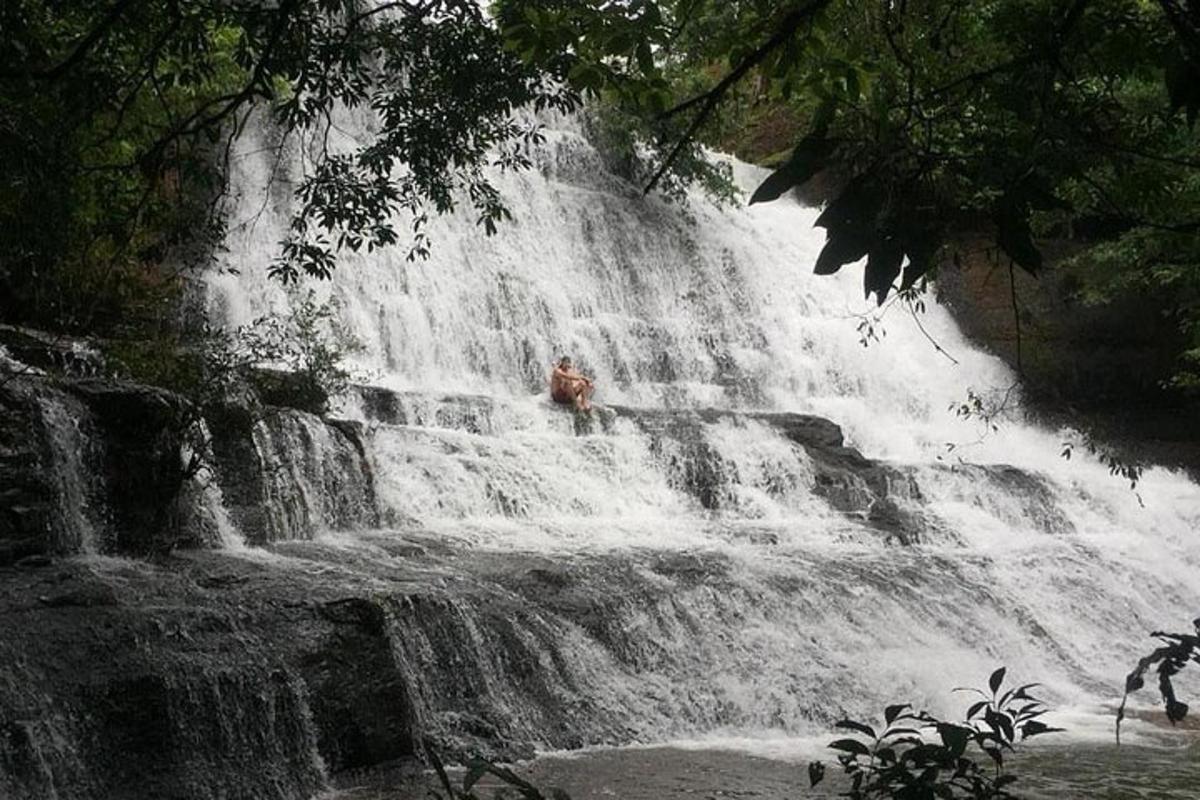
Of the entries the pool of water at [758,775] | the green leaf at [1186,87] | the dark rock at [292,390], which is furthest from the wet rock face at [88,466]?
the green leaf at [1186,87]

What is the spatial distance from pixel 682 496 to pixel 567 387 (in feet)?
7.22

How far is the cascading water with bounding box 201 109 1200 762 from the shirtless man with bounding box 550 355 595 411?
0.32m

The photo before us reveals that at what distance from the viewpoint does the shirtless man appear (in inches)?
528

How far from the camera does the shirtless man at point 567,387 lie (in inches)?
528

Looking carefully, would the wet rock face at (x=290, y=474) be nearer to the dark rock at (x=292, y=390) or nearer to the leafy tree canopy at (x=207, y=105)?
the dark rock at (x=292, y=390)

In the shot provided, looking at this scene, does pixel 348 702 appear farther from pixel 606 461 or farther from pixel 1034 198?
pixel 606 461

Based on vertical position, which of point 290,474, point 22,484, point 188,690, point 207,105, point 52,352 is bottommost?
point 188,690

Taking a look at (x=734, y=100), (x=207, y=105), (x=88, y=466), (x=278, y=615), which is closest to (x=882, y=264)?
(x=207, y=105)

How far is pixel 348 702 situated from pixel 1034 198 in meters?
5.14

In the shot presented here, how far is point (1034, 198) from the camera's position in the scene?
1.73 m

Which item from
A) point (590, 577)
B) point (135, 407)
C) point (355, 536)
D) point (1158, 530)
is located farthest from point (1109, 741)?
point (1158, 530)

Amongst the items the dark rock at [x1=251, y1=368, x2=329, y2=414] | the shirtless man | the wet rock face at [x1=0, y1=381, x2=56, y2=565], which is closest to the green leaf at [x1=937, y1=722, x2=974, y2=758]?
the wet rock face at [x1=0, y1=381, x2=56, y2=565]

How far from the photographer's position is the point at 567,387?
13531mm

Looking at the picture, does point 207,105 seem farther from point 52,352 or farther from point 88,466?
point 52,352
